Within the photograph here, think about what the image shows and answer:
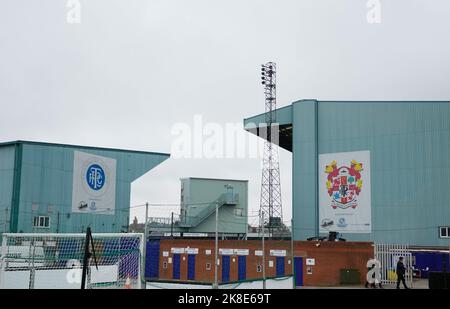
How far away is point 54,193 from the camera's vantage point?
4556 centimetres

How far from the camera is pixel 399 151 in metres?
42.5

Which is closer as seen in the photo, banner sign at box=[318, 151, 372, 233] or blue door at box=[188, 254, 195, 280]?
banner sign at box=[318, 151, 372, 233]

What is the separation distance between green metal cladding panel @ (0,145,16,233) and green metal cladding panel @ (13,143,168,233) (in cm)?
82

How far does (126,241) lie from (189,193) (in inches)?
1198

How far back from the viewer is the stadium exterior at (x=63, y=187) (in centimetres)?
4369

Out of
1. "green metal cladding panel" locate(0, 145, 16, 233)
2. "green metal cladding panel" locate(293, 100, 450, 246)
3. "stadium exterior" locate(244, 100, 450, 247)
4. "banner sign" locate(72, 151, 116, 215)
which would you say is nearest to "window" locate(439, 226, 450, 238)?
"stadium exterior" locate(244, 100, 450, 247)

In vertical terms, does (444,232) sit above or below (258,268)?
above

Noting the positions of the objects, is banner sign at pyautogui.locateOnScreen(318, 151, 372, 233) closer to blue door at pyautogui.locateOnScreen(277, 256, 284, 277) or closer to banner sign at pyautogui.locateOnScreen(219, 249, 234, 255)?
blue door at pyautogui.locateOnScreen(277, 256, 284, 277)

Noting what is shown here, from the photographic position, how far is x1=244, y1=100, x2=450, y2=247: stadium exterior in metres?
40.8

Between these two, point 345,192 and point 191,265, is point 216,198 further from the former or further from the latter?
point 345,192

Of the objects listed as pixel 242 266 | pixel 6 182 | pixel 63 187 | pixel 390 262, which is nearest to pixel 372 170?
pixel 242 266

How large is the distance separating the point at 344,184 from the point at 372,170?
2858 mm
